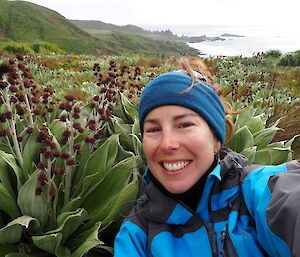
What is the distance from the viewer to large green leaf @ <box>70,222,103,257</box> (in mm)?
2037

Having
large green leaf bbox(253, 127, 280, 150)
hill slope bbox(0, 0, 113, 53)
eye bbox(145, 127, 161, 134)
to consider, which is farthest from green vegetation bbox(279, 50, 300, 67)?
hill slope bbox(0, 0, 113, 53)

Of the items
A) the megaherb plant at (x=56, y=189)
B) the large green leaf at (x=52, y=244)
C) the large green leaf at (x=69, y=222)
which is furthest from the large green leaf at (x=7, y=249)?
the large green leaf at (x=69, y=222)

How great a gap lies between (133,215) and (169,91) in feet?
2.21

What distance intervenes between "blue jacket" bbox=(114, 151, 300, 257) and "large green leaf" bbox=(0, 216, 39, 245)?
1.61 feet

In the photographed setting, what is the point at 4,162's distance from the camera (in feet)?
8.07

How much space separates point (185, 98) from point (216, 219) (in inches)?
24.8

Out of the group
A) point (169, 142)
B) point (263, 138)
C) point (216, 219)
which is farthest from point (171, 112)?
point (263, 138)

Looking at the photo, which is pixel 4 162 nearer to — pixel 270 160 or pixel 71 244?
pixel 71 244

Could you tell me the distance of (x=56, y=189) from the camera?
226cm

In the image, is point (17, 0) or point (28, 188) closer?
point (28, 188)

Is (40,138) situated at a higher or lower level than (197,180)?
higher

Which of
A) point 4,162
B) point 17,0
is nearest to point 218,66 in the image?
point 4,162

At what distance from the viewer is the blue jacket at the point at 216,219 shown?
6.25ft

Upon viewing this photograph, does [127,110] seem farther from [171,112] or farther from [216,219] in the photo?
[216,219]
